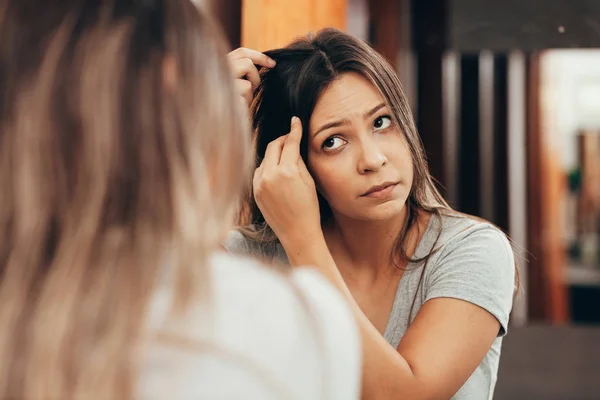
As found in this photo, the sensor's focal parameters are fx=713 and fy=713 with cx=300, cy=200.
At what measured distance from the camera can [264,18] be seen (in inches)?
Answer: 68.0

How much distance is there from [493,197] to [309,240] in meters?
2.71

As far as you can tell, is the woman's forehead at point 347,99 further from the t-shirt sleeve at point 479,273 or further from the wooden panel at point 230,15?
the wooden panel at point 230,15

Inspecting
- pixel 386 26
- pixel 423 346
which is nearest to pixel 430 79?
pixel 386 26

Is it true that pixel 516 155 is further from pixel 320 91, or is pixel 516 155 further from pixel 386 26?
pixel 320 91

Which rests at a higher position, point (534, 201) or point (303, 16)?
point (303, 16)

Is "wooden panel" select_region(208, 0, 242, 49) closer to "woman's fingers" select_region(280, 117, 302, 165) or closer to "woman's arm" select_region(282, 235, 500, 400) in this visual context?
"woman's fingers" select_region(280, 117, 302, 165)

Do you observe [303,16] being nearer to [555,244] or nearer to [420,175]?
[420,175]

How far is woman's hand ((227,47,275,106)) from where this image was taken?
4.41 feet

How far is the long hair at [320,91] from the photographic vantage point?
1.35 metres

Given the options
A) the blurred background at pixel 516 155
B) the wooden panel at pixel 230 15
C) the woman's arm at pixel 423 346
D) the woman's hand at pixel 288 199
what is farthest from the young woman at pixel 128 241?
the blurred background at pixel 516 155

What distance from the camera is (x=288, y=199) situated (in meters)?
1.22

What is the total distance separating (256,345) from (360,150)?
0.81 m

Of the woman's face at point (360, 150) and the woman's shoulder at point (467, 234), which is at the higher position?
the woman's face at point (360, 150)

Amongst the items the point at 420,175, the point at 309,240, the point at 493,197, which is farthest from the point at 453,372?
the point at 493,197
